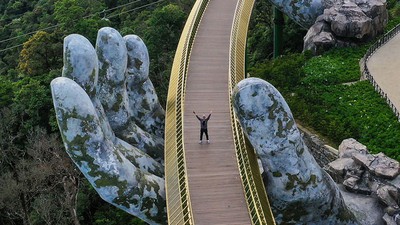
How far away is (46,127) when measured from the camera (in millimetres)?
29875

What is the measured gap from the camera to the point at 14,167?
28562mm

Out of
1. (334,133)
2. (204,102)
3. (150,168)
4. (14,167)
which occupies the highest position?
(204,102)

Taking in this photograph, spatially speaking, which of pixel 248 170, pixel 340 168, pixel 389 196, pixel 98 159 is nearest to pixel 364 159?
pixel 340 168

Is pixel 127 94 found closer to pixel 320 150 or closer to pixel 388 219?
pixel 320 150

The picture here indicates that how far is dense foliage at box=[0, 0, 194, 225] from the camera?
2492cm

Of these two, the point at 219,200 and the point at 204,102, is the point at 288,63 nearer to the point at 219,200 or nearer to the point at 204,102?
the point at 204,102

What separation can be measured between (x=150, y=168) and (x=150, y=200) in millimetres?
1853

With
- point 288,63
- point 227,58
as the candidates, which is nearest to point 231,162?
point 227,58

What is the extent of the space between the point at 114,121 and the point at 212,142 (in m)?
3.46

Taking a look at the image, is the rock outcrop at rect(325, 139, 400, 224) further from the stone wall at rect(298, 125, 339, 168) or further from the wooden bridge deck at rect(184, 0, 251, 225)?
the wooden bridge deck at rect(184, 0, 251, 225)

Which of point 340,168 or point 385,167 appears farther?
point 340,168

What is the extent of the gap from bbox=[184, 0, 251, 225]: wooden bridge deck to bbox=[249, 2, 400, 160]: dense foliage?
13.3ft

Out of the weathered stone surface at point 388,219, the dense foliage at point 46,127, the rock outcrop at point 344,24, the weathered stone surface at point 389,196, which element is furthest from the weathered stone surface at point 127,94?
the rock outcrop at point 344,24

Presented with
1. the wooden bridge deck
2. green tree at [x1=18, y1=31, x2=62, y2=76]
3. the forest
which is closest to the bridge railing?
the forest
